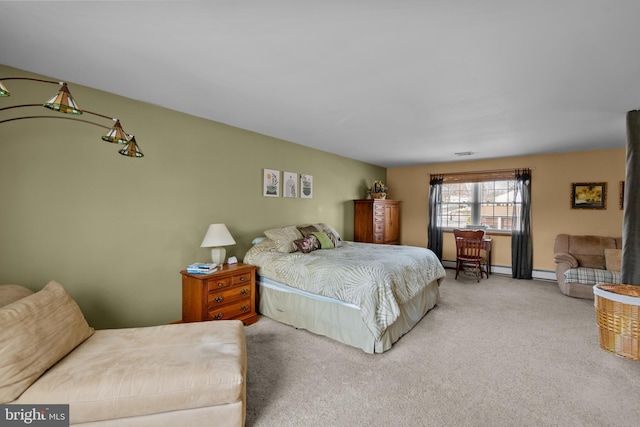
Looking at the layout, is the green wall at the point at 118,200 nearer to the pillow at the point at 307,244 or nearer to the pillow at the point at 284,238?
the pillow at the point at 284,238

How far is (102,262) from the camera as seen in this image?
97.6 inches

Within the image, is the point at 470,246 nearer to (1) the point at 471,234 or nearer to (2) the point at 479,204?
(1) the point at 471,234

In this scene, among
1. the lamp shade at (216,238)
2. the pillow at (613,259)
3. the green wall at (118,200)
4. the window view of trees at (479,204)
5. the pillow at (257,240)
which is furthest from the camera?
the window view of trees at (479,204)

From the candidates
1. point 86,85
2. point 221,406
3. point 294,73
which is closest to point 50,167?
Answer: point 86,85

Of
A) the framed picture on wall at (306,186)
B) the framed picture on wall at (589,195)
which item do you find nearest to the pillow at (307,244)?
the framed picture on wall at (306,186)

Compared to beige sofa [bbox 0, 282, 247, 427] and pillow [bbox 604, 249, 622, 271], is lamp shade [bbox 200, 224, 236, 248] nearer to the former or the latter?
beige sofa [bbox 0, 282, 247, 427]

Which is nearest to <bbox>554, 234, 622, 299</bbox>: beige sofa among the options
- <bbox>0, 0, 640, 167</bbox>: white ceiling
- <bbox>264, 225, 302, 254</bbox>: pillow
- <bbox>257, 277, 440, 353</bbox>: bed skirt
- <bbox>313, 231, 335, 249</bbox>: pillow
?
<bbox>0, 0, 640, 167</bbox>: white ceiling

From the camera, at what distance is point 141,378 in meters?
1.43

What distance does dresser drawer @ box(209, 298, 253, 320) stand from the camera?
279cm

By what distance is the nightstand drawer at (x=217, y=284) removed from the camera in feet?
9.00

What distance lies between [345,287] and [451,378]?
3.59 feet

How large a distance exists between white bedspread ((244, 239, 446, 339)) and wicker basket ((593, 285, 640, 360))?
151 cm

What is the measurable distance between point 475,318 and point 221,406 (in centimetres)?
304

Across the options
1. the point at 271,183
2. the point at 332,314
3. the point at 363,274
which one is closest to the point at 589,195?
the point at 363,274
